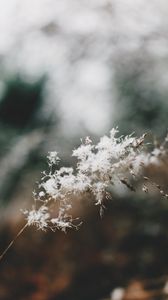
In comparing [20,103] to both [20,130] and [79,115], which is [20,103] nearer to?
[20,130]

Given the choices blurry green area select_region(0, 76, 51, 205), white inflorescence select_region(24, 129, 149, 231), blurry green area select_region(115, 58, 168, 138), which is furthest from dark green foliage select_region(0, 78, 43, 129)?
white inflorescence select_region(24, 129, 149, 231)

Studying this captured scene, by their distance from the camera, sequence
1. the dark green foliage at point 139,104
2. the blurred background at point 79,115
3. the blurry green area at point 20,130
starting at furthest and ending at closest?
1. the blurry green area at point 20,130
2. the dark green foliage at point 139,104
3. the blurred background at point 79,115

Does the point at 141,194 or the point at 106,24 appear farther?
the point at 106,24

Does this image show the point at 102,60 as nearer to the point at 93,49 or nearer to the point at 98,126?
the point at 93,49

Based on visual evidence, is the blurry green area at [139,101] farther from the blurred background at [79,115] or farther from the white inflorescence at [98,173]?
the white inflorescence at [98,173]

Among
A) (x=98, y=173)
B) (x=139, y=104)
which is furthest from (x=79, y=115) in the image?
(x=98, y=173)

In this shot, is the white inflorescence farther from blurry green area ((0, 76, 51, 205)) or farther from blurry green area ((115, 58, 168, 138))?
blurry green area ((0, 76, 51, 205))

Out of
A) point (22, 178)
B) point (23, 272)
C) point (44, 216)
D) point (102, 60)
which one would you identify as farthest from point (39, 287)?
point (44, 216)

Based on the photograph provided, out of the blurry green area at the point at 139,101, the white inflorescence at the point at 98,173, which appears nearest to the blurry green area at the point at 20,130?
the blurry green area at the point at 139,101
